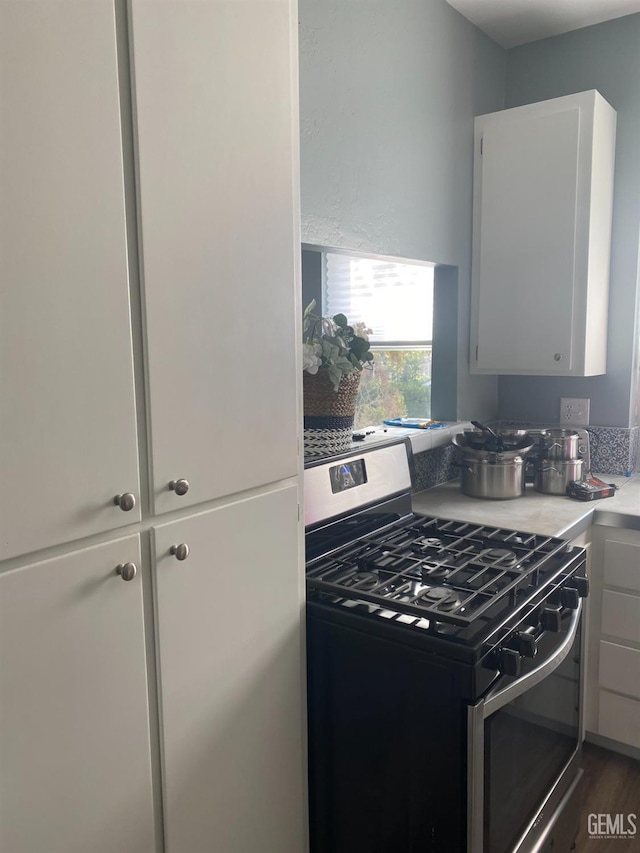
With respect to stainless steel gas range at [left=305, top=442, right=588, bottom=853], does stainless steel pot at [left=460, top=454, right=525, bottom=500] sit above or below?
above

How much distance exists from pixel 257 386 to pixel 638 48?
7.40 ft

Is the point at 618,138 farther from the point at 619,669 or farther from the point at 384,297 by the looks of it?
the point at 619,669

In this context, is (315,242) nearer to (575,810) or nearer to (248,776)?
(248,776)

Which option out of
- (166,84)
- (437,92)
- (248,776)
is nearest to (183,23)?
(166,84)

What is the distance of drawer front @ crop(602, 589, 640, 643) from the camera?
2088 millimetres

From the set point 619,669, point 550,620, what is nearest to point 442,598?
point 550,620

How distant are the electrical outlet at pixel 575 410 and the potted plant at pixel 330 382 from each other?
4.19 ft

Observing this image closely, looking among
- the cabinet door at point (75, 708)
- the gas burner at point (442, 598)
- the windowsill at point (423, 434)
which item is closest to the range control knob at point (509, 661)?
the gas burner at point (442, 598)

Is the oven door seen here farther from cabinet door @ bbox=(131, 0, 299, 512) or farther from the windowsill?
the windowsill

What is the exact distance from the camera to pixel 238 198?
3.70ft

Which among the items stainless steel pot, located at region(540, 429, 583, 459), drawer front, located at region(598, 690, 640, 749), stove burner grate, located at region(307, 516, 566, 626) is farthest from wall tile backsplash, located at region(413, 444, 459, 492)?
drawer front, located at region(598, 690, 640, 749)

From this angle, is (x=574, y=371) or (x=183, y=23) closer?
(x=183, y=23)

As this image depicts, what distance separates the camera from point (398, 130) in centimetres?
215

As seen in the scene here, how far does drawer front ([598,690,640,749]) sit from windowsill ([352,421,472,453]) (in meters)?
0.99
